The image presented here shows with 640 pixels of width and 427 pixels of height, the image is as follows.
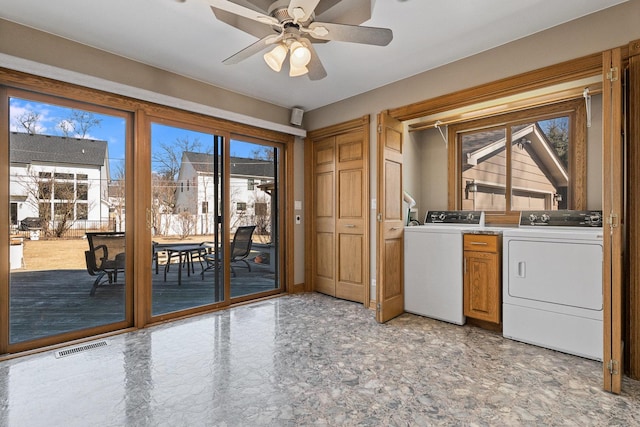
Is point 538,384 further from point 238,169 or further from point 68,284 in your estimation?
point 68,284

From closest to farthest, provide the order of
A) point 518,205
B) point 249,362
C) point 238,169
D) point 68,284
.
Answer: point 249,362
point 68,284
point 518,205
point 238,169

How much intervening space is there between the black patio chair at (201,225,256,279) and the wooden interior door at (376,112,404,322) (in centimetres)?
172

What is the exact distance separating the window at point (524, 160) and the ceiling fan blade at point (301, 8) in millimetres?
2807

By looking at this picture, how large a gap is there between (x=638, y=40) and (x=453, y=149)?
1.98 m

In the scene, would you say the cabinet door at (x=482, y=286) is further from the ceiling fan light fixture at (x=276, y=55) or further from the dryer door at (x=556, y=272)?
the ceiling fan light fixture at (x=276, y=55)

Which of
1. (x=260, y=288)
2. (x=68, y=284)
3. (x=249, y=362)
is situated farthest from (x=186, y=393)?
(x=260, y=288)

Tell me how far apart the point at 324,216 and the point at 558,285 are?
2.74m

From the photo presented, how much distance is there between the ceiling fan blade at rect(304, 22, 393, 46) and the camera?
1.97m

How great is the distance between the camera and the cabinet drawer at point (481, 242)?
9.96ft

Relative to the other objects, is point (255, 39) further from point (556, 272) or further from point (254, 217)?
point (556, 272)

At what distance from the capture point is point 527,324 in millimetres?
2781

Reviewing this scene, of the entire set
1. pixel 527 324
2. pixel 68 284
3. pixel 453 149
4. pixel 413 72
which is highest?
pixel 413 72

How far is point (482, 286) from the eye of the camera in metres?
3.10

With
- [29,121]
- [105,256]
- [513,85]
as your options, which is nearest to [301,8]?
[513,85]
